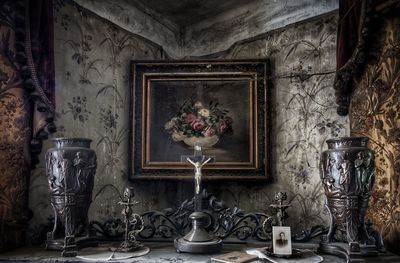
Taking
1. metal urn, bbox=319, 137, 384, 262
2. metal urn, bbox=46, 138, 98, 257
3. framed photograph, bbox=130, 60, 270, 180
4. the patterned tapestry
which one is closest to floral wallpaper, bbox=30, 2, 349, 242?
framed photograph, bbox=130, 60, 270, 180

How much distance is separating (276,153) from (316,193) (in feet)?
0.96

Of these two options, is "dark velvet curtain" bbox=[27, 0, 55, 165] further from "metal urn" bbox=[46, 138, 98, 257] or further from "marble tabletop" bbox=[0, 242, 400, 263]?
"marble tabletop" bbox=[0, 242, 400, 263]

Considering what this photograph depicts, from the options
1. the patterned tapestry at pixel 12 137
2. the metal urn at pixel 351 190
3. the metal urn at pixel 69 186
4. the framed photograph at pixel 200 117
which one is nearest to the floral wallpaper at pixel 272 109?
the framed photograph at pixel 200 117

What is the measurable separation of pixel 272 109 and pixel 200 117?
1.31 ft

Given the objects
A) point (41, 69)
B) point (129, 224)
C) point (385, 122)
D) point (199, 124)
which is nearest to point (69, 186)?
point (129, 224)

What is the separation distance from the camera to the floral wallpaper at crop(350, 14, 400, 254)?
1510mm

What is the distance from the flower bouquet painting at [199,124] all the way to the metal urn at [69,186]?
24.2 inches

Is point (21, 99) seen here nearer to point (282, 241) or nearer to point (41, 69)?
point (41, 69)

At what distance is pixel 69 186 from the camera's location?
1.45 metres

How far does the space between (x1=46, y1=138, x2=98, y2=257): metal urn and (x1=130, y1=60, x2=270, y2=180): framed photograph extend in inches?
20.1

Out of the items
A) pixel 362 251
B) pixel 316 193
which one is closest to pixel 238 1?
pixel 316 193

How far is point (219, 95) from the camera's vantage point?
205 cm

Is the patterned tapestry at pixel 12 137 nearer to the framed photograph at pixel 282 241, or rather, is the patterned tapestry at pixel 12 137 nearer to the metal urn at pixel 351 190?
the framed photograph at pixel 282 241

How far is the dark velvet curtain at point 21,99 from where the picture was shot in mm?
1525
